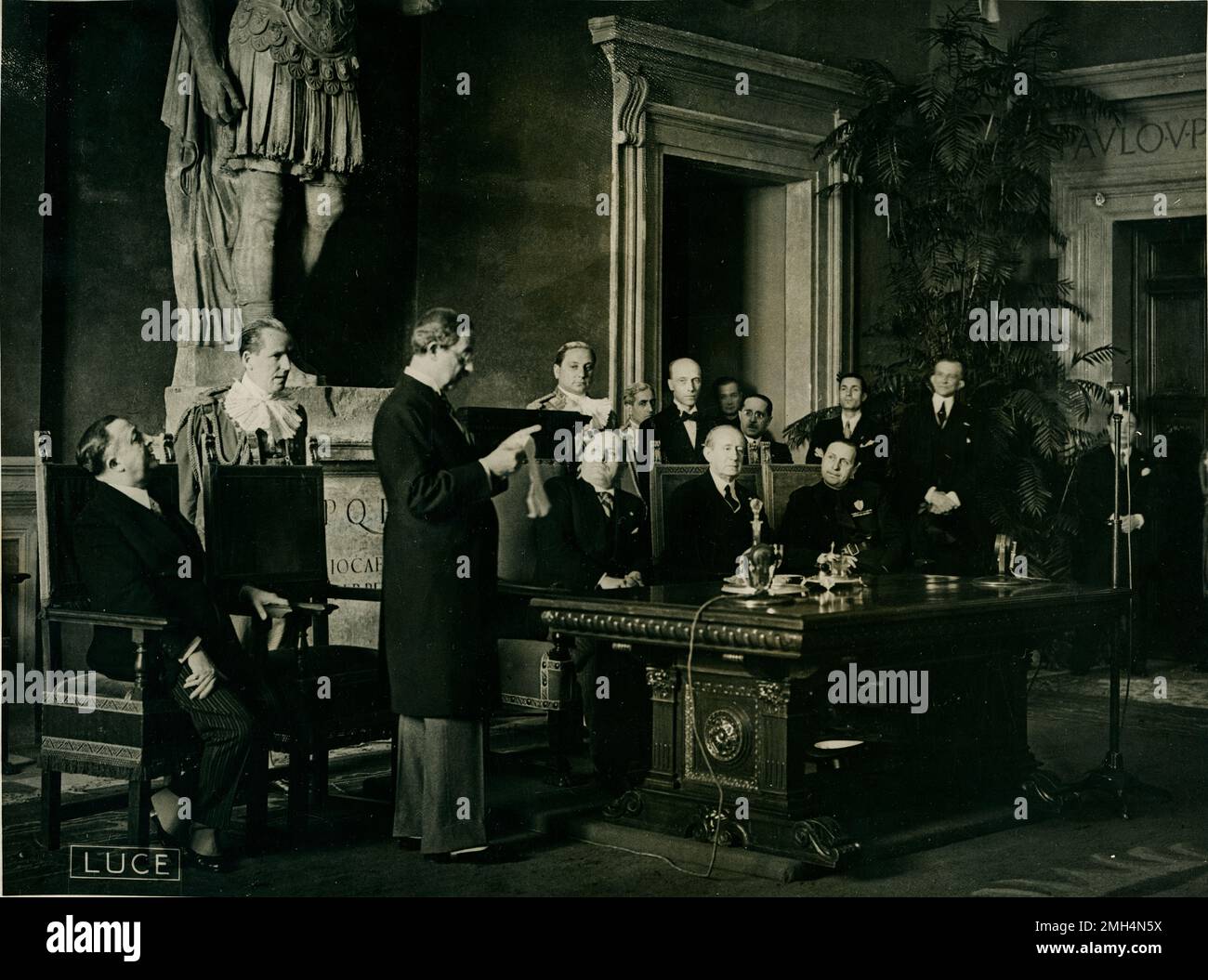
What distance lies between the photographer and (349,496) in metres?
6.22

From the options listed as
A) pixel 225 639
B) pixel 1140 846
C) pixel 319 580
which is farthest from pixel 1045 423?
pixel 225 639

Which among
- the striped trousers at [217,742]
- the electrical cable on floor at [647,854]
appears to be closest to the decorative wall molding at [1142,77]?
the electrical cable on floor at [647,854]

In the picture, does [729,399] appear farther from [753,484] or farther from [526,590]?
[526,590]

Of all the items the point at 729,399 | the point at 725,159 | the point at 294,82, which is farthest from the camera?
the point at 725,159

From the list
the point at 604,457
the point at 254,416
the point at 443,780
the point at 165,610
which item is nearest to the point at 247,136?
the point at 254,416

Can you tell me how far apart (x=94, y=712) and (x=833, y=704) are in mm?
2572

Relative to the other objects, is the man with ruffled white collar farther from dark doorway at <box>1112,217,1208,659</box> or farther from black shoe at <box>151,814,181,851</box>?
dark doorway at <box>1112,217,1208,659</box>

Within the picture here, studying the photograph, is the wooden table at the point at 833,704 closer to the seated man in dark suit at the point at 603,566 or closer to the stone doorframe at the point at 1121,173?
the seated man in dark suit at the point at 603,566

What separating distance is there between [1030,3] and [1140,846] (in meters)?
6.07

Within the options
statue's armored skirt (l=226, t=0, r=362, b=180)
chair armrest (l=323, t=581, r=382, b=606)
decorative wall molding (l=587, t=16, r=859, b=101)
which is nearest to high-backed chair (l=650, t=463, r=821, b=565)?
chair armrest (l=323, t=581, r=382, b=606)

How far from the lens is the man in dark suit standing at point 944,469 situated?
7.46 m

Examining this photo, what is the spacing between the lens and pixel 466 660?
4121 millimetres

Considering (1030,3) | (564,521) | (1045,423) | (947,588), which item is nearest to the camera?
(947,588)

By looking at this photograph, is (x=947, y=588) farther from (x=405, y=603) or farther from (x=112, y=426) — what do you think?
(x=112, y=426)
